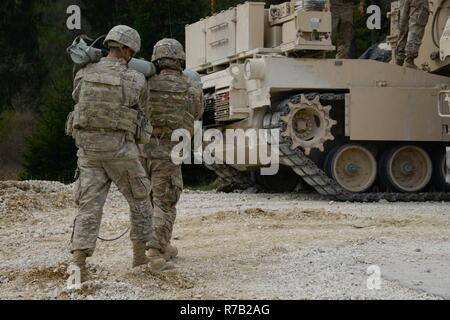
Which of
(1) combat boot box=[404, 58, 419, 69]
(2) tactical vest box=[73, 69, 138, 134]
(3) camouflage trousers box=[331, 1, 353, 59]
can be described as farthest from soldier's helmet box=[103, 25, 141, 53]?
(3) camouflage trousers box=[331, 1, 353, 59]

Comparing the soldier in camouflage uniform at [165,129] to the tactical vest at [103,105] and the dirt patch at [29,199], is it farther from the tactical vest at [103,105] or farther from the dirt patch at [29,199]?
the dirt patch at [29,199]

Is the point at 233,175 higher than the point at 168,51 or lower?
lower

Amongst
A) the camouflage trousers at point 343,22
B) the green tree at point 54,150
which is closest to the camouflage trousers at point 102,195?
the camouflage trousers at point 343,22

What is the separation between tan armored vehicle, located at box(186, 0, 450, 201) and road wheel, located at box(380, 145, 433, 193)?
15 millimetres

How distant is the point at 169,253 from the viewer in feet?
29.7

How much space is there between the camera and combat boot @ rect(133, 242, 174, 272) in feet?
27.0

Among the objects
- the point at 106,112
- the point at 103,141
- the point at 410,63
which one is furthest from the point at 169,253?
the point at 410,63

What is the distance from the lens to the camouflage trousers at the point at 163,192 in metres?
8.86

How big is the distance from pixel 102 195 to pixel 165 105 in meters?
1.25

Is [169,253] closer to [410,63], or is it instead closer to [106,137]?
[106,137]

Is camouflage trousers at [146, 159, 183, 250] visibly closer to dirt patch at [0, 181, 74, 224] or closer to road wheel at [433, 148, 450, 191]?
dirt patch at [0, 181, 74, 224]

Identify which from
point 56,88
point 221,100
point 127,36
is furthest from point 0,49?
point 127,36

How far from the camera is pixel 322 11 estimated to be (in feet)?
52.3
